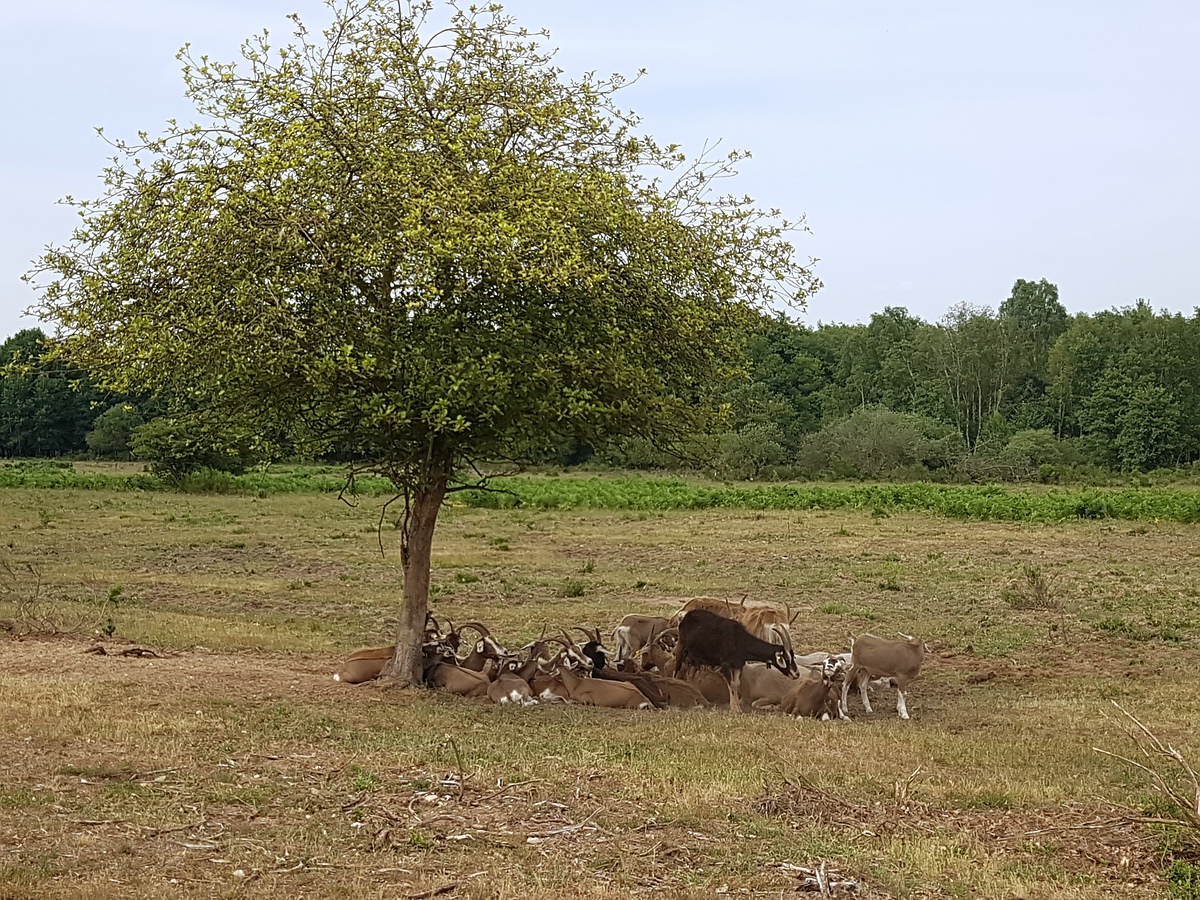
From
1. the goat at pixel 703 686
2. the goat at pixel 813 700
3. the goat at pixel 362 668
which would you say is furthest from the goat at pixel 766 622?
the goat at pixel 362 668

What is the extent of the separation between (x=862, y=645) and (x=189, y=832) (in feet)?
29.0

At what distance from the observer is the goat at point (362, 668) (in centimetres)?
1451

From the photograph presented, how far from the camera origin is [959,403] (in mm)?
100500

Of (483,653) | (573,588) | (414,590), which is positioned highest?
(414,590)

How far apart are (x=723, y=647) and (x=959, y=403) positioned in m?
90.6

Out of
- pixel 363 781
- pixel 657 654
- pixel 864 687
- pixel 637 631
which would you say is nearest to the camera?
pixel 363 781

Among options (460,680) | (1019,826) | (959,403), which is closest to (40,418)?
(959,403)

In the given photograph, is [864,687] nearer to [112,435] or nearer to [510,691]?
[510,691]

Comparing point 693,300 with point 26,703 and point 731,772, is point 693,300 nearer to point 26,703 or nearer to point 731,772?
point 731,772

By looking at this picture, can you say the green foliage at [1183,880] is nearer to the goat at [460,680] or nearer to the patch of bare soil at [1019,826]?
the patch of bare soil at [1019,826]

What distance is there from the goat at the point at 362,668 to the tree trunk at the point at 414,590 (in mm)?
153

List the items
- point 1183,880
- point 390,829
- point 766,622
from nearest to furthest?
point 1183,880, point 390,829, point 766,622

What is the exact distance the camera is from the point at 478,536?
129 feet

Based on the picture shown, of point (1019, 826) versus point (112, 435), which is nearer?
point (1019, 826)
